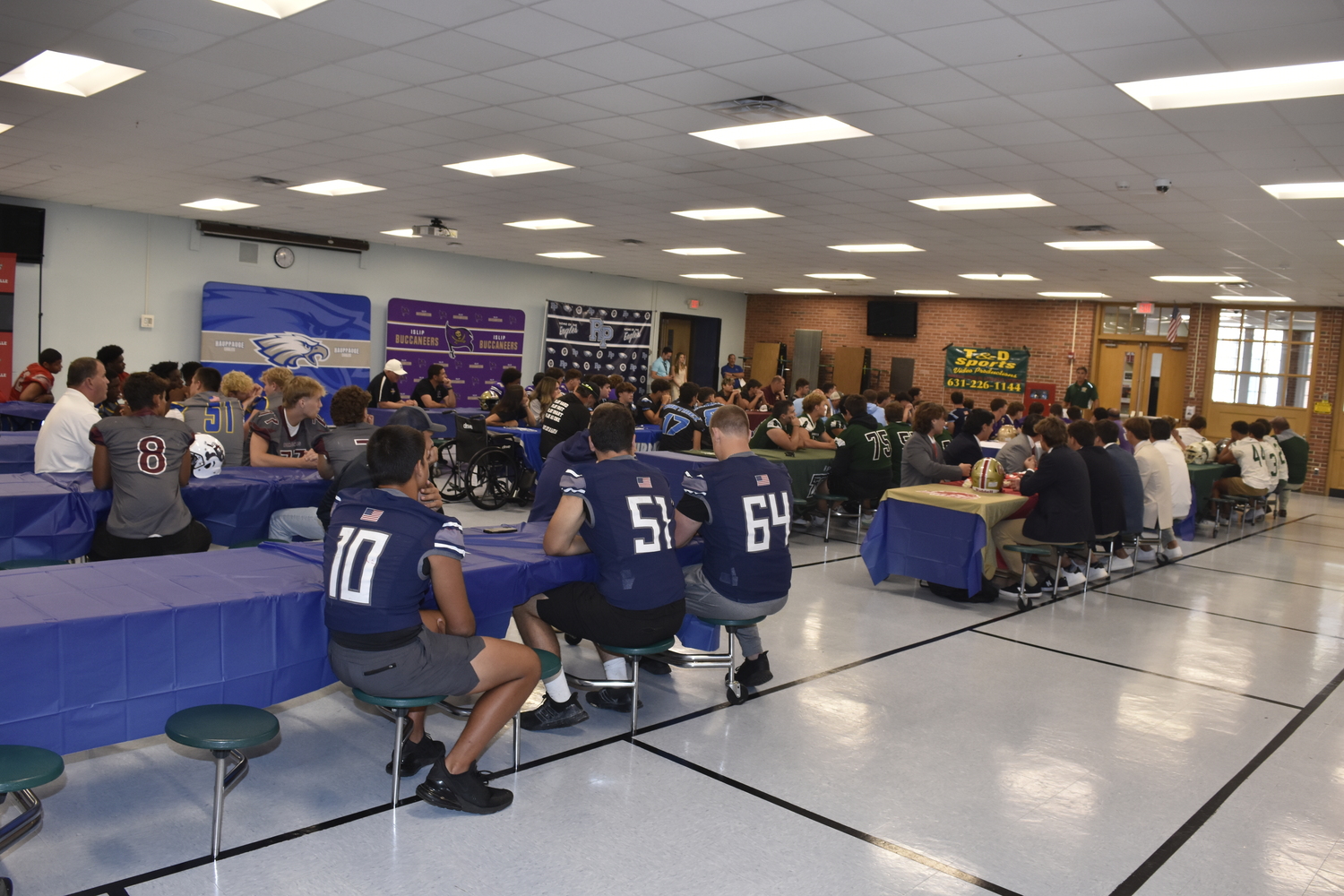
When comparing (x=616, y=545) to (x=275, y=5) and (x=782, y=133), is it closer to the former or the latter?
(x=275, y=5)

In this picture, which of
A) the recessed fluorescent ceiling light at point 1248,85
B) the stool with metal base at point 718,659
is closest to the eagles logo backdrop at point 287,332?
the stool with metal base at point 718,659

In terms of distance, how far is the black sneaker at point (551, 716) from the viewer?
11.8 feet

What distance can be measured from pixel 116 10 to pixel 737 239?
7697 mm

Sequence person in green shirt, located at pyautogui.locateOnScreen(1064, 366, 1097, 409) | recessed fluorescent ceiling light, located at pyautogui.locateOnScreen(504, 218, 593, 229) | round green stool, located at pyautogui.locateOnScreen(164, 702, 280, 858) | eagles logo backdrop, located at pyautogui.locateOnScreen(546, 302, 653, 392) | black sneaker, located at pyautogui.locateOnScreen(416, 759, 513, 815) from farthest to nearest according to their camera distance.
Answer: eagles logo backdrop, located at pyautogui.locateOnScreen(546, 302, 653, 392)
person in green shirt, located at pyautogui.locateOnScreen(1064, 366, 1097, 409)
recessed fluorescent ceiling light, located at pyautogui.locateOnScreen(504, 218, 593, 229)
black sneaker, located at pyautogui.locateOnScreen(416, 759, 513, 815)
round green stool, located at pyautogui.locateOnScreen(164, 702, 280, 858)

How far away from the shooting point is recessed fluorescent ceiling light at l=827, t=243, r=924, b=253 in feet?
35.3

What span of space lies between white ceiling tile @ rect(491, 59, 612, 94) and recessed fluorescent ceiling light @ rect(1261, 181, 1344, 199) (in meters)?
4.82

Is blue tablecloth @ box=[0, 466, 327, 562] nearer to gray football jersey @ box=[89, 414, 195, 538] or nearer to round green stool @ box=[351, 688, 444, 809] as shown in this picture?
gray football jersey @ box=[89, 414, 195, 538]

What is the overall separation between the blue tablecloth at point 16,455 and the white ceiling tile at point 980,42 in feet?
18.2

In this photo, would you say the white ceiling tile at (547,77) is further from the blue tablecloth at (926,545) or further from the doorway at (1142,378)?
the doorway at (1142,378)

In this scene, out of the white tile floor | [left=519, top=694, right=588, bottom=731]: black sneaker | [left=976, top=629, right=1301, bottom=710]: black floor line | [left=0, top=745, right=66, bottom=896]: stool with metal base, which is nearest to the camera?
[left=0, top=745, right=66, bottom=896]: stool with metal base

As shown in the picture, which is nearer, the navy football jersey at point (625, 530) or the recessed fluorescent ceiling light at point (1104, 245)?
the navy football jersey at point (625, 530)

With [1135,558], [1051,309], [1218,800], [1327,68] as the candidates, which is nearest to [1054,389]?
[1051,309]

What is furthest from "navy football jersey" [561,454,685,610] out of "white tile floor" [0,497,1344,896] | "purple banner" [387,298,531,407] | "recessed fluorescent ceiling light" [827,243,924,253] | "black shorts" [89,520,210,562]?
"purple banner" [387,298,531,407]

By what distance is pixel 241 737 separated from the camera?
2.38 meters
